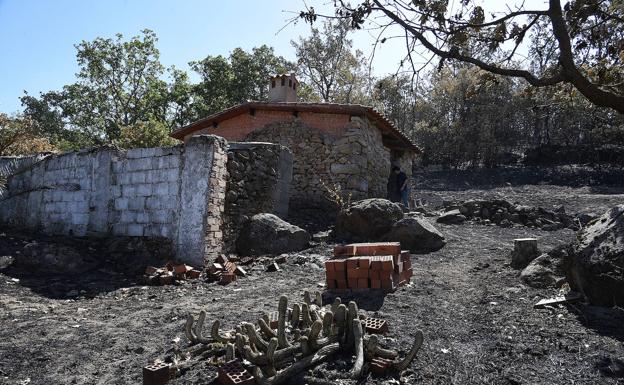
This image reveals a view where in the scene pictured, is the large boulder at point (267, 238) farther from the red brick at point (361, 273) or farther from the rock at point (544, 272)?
the rock at point (544, 272)

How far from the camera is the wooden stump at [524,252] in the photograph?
6055 mm

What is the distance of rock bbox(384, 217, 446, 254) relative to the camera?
793 centimetres

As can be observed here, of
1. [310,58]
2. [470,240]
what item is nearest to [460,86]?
[310,58]

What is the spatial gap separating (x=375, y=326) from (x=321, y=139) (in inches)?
363

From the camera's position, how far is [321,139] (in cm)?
1238

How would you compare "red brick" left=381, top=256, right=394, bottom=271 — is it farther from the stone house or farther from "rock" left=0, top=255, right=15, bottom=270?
the stone house

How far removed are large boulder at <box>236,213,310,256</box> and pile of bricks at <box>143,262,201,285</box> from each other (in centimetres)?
129

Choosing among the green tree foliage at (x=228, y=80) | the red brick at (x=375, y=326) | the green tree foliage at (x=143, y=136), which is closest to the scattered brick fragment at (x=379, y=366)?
the red brick at (x=375, y=326)

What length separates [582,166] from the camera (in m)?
21.4

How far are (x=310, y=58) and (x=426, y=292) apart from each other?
2790 centimetres

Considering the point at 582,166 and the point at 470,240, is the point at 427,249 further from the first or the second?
the point at 582,166

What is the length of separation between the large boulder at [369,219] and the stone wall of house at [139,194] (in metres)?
2.71

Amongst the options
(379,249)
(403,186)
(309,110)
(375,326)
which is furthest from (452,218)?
(375,326)

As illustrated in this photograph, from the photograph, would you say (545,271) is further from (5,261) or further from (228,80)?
(228,80)
